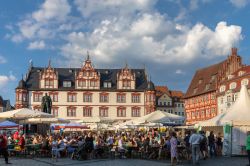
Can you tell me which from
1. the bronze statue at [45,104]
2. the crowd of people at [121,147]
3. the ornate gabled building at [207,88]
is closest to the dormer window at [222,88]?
the ornate gabled building at [207,88]

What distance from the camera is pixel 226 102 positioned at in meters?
69.5

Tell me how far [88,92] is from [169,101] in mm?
35028

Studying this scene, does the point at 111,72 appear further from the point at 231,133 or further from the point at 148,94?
the point at 231,133

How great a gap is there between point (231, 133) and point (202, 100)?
5261 centimetres

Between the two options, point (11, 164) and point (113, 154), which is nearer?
point (11, 164)

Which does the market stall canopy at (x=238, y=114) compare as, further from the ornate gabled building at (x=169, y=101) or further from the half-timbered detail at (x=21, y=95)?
the ornate gabled building at (x=169, y=101)

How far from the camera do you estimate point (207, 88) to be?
78688 millimetres

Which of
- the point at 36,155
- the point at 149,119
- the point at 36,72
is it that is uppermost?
the point at 36,72

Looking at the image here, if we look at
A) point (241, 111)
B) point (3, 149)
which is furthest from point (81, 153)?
point (241, 111)

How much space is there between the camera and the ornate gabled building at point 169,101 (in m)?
111

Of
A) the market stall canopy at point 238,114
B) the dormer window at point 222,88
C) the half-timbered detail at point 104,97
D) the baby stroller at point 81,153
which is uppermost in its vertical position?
the dormer window at point 222,88

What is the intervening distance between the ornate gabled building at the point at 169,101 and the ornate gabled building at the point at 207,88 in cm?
2307

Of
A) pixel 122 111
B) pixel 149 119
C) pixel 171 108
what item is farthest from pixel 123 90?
pixel 149 119

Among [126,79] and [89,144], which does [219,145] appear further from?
[126,79]
